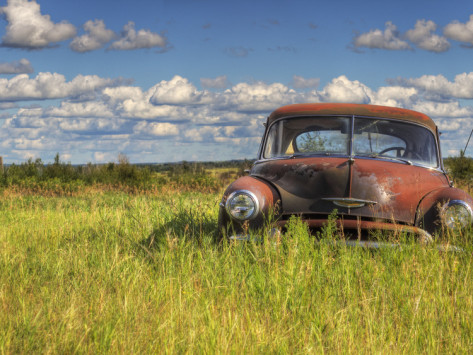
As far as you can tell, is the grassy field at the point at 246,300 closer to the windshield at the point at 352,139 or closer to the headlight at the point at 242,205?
the headlight at the point at 242,205

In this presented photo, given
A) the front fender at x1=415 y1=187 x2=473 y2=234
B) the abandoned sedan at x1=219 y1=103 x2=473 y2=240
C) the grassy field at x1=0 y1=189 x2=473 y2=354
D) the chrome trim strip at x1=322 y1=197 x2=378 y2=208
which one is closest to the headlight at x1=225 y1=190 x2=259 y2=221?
the abandoned sedan at x1=219 y1=103 x2=473 y2=240

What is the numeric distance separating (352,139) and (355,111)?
0.46 m

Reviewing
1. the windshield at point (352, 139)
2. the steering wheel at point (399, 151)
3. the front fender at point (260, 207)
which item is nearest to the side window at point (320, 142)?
the windshield at point (352, 139)

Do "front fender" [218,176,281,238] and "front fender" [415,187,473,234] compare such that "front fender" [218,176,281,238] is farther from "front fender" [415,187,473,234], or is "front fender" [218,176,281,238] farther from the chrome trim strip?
"front fender" [415,187,473,234]

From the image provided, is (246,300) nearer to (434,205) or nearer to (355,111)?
(434,205)

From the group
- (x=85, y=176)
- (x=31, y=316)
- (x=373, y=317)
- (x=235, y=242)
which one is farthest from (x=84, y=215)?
(x=85, y=176)

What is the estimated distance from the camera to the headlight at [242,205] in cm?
518

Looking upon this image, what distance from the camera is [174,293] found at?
4285 mm

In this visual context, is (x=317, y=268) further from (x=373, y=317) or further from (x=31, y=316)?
(x=31, y=316)

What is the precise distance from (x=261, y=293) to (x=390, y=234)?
1607 millimetres

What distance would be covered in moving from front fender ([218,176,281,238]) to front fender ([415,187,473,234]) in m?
1.50

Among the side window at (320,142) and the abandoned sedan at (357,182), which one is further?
the side window at (320,142)

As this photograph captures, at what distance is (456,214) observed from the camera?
499cm

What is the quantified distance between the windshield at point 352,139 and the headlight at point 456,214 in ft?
3.35
